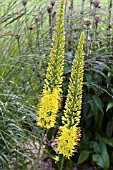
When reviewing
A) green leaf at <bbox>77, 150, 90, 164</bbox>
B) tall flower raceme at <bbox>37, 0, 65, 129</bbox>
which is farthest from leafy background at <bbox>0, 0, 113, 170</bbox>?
tall flower raceme at <bbox>37, 0, 65, 129</bbox>

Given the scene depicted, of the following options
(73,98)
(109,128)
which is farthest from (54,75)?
(109,128)

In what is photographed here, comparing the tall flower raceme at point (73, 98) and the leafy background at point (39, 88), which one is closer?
the tall flower raceme at point (73, 98)

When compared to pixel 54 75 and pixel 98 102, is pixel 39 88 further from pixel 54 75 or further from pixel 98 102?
pixel 54 75

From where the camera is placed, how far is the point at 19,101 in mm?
3959

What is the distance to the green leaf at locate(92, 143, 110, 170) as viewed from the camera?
13.7ft

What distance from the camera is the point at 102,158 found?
4227mm

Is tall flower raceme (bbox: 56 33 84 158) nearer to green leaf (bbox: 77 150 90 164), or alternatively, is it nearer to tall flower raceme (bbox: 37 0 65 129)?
tall flower raceme (bbox: 37 0 65 129)

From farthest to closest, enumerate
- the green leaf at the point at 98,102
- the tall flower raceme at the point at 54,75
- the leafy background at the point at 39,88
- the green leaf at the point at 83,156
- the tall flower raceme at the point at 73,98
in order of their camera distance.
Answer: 1. the green leaf at the point at 83,156
2. the green leaf at the point at 98,102
3. the leafy background at the point at 39,88
4. the tall flower raceme at the point at 54,75
5. the tall flower raceme at the point at 73,98

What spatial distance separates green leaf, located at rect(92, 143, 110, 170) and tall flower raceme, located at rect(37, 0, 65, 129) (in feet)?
6.34

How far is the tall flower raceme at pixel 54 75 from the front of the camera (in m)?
2.12

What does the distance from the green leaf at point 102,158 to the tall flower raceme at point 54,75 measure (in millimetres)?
1932

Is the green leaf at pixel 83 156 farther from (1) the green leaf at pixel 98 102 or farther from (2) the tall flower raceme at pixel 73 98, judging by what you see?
(2) the tall flower raceme at pixel 73 98

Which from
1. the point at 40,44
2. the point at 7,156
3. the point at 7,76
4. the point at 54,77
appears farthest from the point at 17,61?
the point at 54,77

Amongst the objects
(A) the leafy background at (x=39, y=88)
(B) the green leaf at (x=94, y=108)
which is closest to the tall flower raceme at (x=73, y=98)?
(A) the leafy background at (x=39, y=88)
